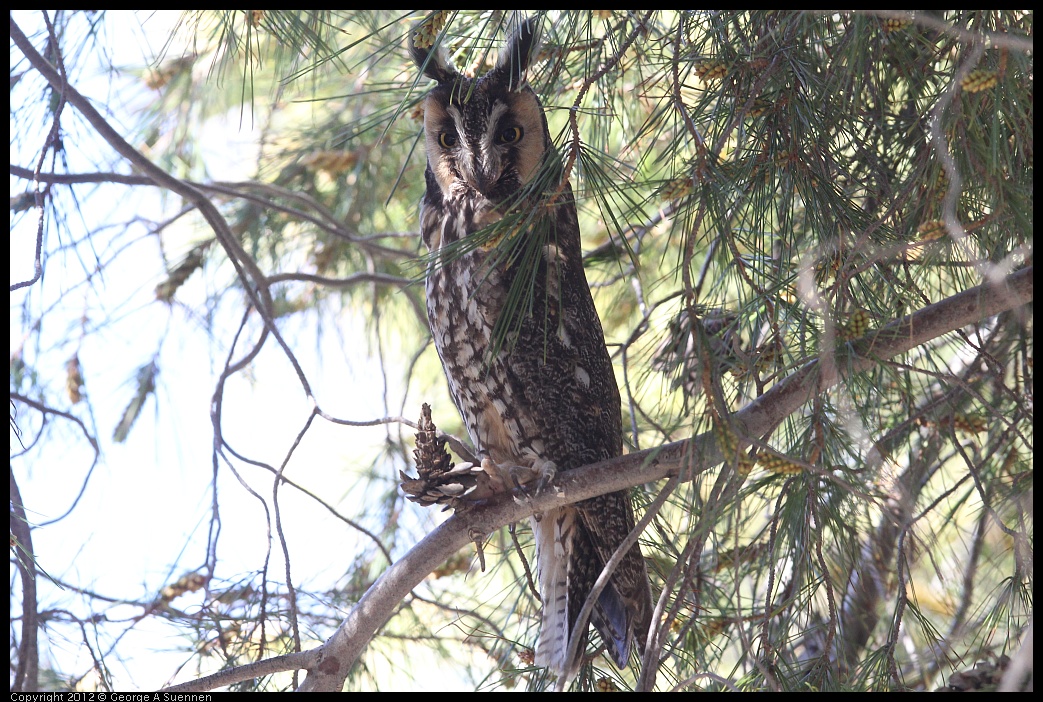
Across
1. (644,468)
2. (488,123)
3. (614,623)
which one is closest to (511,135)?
(488,123)

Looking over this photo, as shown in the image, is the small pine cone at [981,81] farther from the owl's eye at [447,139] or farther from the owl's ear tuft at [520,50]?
the owl's eye at [447,139]

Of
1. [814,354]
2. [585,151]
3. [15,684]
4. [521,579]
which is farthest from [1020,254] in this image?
[15,684]

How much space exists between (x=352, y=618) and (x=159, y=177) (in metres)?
0.92

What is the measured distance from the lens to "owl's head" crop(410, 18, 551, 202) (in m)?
1.68

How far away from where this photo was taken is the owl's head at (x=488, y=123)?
1.68 meters

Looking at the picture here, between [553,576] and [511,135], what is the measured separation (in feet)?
2.94

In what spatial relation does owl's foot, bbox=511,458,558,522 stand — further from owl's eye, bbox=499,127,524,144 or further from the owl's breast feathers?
owl's eye, bbox=499,127,524,144

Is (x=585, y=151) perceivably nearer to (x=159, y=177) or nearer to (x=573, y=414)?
(x=573, y=414)

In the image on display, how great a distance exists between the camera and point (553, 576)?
5.67 ft

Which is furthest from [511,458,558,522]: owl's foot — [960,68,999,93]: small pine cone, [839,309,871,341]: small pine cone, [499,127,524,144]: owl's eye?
[960,68,999,93]: small pine cone

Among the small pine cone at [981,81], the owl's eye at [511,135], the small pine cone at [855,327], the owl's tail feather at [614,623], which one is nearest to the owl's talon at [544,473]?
the owl's tail feather at [614,623]

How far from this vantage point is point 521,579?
6.47 ft

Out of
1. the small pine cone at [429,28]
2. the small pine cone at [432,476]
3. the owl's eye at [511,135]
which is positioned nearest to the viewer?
the small pine cone at [429,28]

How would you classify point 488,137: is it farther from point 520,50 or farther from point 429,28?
point 429,28
